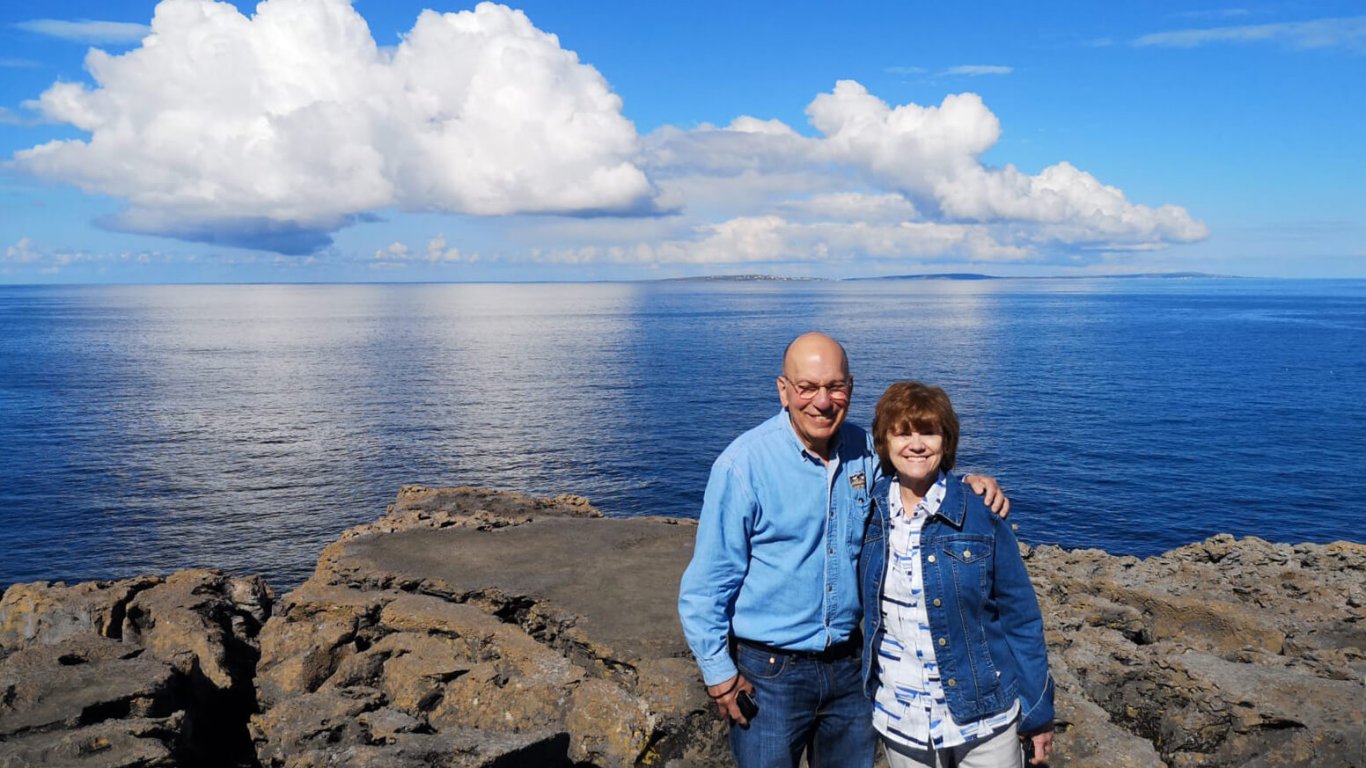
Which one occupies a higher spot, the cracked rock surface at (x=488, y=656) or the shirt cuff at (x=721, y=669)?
the shirt cuff at (x=721, y=669)

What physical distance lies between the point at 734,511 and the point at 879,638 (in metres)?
1.14

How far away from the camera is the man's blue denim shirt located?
5.50 meters

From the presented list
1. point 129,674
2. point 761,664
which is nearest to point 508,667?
point 129,674

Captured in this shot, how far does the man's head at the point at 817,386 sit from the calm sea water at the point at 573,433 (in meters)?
31.9

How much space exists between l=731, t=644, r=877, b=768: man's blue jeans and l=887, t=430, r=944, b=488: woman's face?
1.37 meters

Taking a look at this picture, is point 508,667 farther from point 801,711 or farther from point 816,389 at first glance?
point 816,389

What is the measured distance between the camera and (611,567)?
1230 centimetres

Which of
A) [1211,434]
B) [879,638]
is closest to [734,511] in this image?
[879,638]

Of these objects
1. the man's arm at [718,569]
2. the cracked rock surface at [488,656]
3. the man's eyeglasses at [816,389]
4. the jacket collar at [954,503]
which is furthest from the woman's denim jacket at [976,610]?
the cracked rock surface at [488,656]

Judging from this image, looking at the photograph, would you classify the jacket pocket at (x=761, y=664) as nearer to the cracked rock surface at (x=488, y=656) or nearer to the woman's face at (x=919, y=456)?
the woman's face at (x=919, y=456)

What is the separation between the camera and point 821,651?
5.60 metres

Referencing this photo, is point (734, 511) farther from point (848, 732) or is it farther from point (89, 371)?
point (89, 371)

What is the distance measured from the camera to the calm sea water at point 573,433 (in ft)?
126

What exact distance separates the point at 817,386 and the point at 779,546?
1.04m
